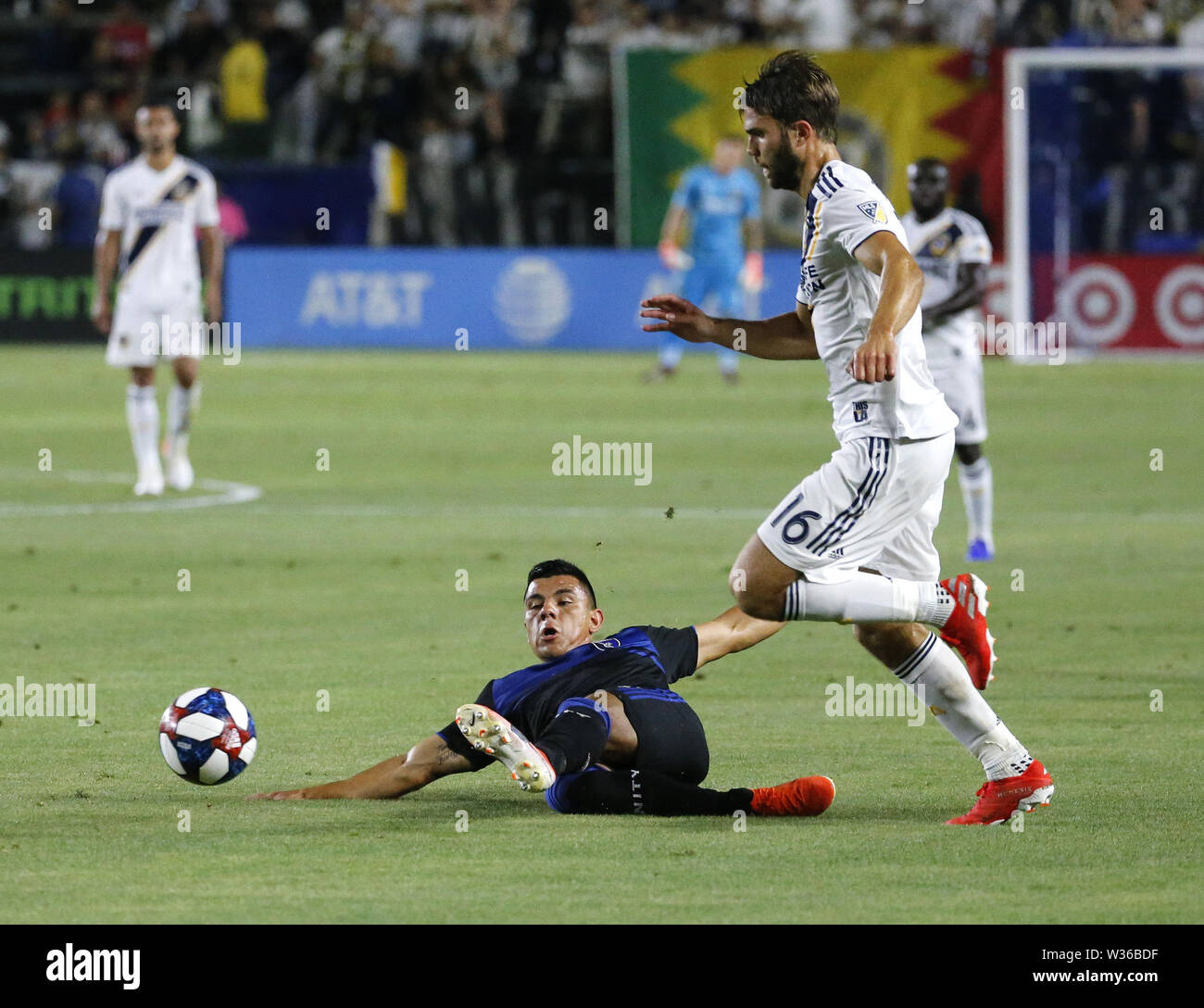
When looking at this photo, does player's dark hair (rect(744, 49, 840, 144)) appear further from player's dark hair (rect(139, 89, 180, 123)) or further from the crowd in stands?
player's dark hair (rect(139, 89, 180, 123))

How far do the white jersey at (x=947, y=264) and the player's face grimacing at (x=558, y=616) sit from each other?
6642 mm

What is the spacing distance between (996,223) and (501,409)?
10508 millimetres

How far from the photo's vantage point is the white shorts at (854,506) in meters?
6.68

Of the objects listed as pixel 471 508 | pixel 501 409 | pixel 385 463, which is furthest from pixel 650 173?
pixel 471 508

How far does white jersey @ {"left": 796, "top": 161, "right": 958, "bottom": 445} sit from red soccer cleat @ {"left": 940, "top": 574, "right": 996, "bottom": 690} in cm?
47

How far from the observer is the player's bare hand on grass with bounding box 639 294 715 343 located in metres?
7.17

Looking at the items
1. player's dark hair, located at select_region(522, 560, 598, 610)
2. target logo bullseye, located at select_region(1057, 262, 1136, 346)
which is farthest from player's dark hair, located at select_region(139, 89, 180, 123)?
player's dark hair, located at select_region(522, 560, 598, 610)

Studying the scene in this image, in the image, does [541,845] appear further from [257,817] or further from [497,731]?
[257,817]

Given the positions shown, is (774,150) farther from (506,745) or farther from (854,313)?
(506,745)

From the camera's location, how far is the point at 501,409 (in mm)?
23609

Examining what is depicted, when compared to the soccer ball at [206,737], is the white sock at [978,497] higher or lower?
higher

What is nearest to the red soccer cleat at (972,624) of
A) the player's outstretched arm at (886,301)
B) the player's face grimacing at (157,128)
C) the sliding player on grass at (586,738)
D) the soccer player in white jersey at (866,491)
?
the soccer player in white jersey at (866,491)

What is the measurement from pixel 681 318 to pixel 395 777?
167 centimetres

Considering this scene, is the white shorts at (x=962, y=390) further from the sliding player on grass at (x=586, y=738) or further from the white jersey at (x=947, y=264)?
the sliding player on grass at (x=586, y=738)
